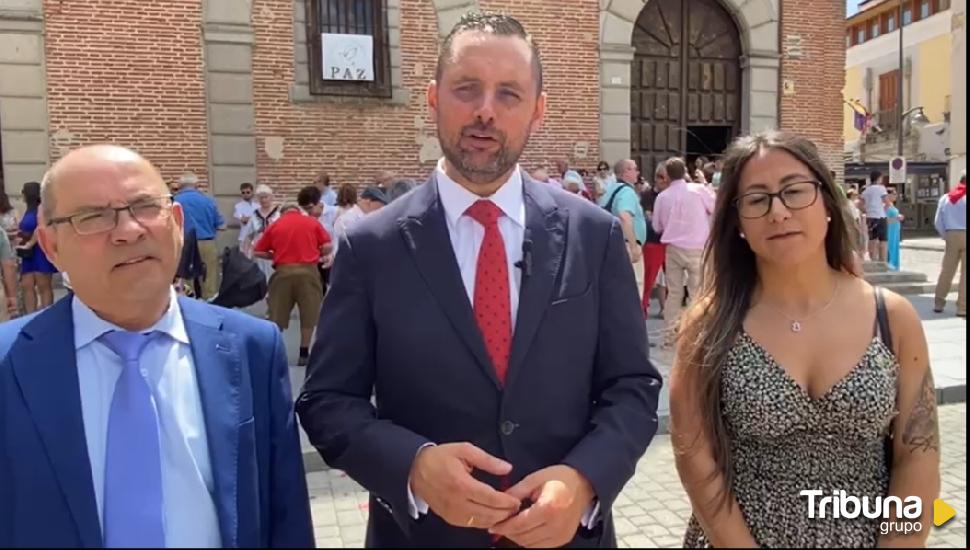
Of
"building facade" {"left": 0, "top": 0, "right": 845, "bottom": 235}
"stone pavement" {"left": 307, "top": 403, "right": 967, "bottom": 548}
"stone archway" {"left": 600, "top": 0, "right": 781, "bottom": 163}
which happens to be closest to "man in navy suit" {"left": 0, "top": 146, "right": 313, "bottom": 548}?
"stone pavement" {"left": 307, "top": 403, "right": 967, "bottom": 548}

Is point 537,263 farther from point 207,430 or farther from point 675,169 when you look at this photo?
point 675,169

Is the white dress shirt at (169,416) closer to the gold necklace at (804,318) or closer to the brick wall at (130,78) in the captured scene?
the gold necklace at (804,318)

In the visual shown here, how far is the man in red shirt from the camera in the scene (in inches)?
329

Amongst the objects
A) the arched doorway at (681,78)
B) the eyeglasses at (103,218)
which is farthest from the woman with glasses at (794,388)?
the arched doorway at (681,78)

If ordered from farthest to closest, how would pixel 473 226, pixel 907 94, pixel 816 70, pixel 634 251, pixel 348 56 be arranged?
pixel 907 94 → pixel 816 70 → pixel 348 56 → pixel 634 251 → pixel 473 226

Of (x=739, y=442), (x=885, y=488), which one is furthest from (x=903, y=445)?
(x=739, y=442)

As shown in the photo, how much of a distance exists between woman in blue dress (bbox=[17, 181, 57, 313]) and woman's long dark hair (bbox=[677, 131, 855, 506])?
9.33 m

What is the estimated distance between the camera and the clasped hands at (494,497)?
1621 mm

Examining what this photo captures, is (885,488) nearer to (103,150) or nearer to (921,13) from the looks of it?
(103,150)

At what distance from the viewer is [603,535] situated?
188 centimetres

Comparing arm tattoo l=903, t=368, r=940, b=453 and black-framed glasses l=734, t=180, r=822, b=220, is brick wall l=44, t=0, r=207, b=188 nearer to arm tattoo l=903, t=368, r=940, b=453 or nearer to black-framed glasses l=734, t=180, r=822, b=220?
black-framed glasses l=734, t=180, r=822, b=220

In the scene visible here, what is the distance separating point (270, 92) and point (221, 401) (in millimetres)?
11484

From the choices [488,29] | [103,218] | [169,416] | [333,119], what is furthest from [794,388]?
[333,119]

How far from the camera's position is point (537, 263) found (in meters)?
1.93
